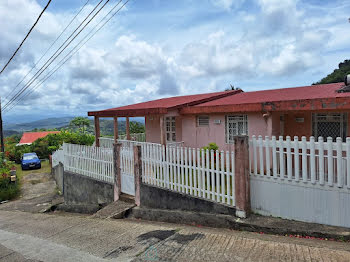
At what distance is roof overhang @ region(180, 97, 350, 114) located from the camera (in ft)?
22.0

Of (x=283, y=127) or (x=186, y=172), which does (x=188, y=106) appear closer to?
(x=283, y=127)

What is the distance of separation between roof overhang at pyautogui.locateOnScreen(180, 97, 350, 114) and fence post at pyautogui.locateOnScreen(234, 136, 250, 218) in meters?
3.21

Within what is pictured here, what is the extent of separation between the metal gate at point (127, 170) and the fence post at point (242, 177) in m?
3.75

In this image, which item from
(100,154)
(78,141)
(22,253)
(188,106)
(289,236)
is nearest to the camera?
(289,236)

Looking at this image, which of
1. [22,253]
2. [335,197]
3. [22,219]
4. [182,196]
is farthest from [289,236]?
[22,219]

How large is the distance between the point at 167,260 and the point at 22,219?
22.7 ft

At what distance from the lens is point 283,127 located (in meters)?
8.98

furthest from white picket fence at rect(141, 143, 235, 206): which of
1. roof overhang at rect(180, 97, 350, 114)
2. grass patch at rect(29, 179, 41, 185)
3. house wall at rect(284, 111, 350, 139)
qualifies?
grass patch at rect(29, 179, 41, 185)

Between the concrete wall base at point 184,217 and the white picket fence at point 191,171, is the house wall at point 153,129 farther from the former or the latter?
the concrete wall base at point 184,217

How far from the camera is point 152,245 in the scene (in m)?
4.68

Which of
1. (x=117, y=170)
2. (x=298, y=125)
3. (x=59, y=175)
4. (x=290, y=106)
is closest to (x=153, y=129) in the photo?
(x=117, y=170)

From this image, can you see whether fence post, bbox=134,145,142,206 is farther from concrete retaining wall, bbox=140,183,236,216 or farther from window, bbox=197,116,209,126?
window, bbox=197,116,209,126

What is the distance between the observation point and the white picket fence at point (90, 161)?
907cm

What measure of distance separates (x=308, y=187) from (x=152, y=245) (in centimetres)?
293
